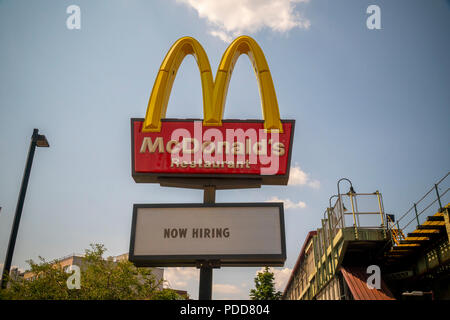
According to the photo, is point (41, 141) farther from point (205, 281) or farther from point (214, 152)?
point (205, 281)

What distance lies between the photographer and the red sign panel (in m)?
9.20

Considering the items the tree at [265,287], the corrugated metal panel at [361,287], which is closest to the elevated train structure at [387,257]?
the corrugated metal panel at [361,287]

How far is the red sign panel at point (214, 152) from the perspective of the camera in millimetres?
9195

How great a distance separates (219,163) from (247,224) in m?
1.82

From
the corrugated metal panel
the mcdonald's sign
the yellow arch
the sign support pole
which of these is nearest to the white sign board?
the sign support pole

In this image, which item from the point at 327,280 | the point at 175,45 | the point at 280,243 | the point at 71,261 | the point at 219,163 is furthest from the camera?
the point at 71,261

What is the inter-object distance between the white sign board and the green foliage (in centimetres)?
709

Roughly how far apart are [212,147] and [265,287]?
2087 inches

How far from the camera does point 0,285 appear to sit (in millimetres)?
10727

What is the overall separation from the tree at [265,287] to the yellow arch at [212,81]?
52.2 meters

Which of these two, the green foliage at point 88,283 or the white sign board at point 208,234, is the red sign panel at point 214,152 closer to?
the white sign board at point 208,234
